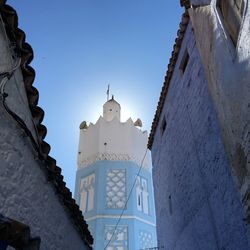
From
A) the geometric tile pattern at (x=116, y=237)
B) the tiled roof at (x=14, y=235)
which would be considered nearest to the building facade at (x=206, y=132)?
the tiled roof at (x=14, y=235)

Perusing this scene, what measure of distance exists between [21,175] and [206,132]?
273cm

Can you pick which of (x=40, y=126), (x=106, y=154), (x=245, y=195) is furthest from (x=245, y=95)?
(x=106, y=154)

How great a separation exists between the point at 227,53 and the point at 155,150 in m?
5.28

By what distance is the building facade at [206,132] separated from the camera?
2975 mm

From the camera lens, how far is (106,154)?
14602 mm

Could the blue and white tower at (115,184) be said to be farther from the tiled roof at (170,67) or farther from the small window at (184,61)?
the small window at (184,61)

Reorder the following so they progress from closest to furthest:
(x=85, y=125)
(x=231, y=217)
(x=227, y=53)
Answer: (x=227, y=53)
(x=231, y=217)
(x=85, y=125)

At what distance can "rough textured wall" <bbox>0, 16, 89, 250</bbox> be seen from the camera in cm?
283

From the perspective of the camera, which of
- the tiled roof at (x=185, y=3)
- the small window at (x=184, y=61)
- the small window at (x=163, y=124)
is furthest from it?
the small window at (x=163, y=124)

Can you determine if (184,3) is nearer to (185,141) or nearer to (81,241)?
(185,141)

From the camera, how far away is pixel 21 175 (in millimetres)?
3096

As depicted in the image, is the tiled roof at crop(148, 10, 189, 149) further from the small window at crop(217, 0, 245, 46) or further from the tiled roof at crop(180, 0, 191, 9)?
the small window at crop(217, 0, 245, 46)

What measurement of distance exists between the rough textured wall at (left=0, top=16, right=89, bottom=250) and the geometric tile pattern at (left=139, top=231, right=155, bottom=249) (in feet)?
29.5

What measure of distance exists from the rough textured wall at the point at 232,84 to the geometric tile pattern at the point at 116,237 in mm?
9676
